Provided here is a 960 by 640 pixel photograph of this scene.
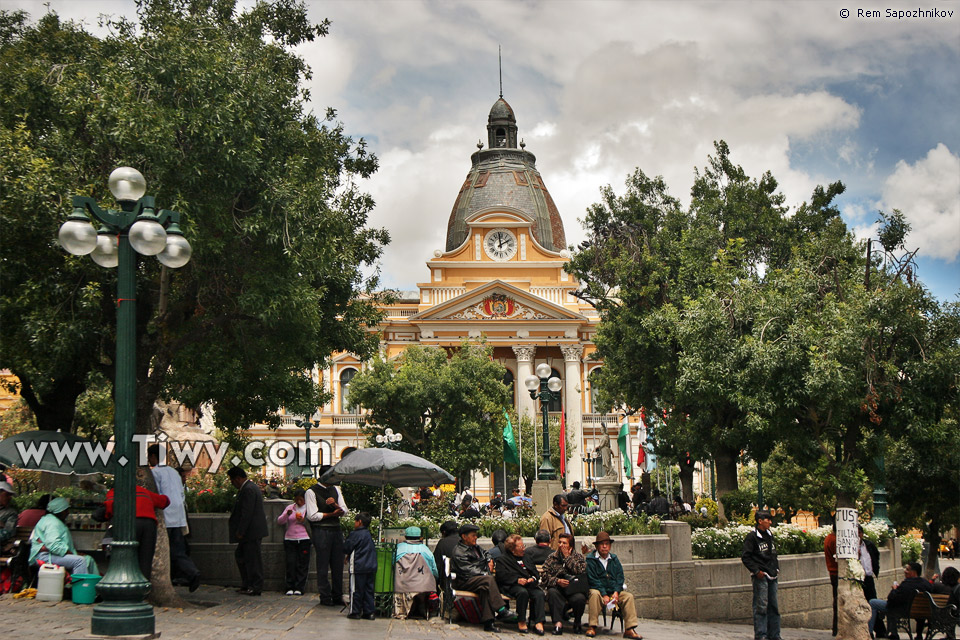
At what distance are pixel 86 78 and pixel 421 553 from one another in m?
9.00

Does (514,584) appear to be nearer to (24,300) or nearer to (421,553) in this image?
(421,553)

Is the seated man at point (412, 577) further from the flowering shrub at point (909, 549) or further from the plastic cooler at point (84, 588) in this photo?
the flowering shrub at point (909, 549)

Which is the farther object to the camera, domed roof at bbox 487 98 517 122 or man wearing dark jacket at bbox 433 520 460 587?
domed roof at bbox 487 98 517 122

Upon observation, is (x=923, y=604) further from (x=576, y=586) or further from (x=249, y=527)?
(x=249, y=527)

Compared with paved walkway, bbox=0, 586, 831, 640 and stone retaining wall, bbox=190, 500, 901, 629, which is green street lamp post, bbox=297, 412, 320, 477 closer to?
stone retaining wall, bbox=190, 500, 901, 629

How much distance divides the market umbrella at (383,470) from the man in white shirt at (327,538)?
1.75ft

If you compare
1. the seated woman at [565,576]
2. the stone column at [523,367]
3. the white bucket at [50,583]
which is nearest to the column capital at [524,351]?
the stone column at [523,367]

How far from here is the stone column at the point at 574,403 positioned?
55469 mm

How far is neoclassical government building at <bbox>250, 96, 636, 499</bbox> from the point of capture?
57812mm

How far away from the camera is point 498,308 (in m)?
58.3

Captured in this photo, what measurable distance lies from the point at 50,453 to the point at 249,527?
15.5 ft

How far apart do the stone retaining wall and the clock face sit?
4655cm

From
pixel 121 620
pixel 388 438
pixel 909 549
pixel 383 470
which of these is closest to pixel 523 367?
pixel 388 438

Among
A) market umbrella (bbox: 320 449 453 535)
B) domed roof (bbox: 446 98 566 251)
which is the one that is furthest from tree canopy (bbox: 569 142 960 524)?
domed roof (bbox: 446 98 566 251)
